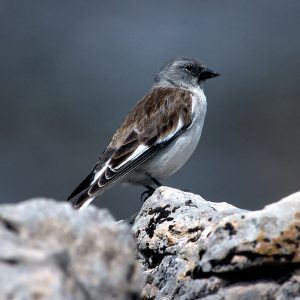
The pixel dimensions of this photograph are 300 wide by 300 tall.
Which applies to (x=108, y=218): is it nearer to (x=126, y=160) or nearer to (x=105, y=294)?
(x=105, y=294)

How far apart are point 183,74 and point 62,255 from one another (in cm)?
658

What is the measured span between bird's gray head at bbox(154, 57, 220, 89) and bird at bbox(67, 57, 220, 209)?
16.7 inches

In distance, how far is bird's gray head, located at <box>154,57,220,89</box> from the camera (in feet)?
28.5

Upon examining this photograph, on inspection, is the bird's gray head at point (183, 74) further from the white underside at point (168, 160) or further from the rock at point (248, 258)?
the rock at point (248, 258)

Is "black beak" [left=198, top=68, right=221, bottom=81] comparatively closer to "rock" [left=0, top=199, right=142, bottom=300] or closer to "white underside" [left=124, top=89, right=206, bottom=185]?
"white underside" [left=124, top=89, right=206, bottom=185]

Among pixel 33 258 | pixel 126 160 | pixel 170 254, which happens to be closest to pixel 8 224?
pixel 33 258

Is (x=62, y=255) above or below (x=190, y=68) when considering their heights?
below

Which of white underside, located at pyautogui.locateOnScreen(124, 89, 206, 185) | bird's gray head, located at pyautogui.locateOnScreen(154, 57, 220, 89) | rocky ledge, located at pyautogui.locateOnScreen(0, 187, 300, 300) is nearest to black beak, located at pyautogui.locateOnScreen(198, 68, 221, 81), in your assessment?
bird's gray head, located at pyautogui.locateOnScreen(154, 57, 220, 89)

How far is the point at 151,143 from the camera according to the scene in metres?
7.58

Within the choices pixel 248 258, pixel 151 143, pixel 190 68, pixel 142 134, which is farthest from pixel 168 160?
pixel 248 258

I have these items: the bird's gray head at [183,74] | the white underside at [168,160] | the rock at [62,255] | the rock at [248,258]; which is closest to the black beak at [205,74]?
the bird's gray head at [183,74]

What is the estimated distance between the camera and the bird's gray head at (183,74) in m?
8.70

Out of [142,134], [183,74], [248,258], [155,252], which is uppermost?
[183,74]

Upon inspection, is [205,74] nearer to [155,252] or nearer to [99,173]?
[99,173]
